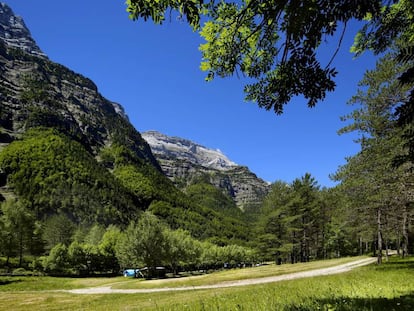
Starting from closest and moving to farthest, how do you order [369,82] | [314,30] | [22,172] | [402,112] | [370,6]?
[370,6] < [314,30] < [402,112] < [369,82] < [22,172]

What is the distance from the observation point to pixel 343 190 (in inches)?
773

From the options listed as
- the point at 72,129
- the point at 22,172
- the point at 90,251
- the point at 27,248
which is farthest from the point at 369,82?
the point at 72,129

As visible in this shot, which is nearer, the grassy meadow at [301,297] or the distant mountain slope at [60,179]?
the grassy meadow at [301,297]

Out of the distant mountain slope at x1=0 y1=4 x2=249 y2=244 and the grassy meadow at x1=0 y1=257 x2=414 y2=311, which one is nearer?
the grassy meadow at x1=0 y1=257 x2=414 y2=311

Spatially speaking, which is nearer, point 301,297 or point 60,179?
point 301,297

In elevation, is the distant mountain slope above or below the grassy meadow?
above

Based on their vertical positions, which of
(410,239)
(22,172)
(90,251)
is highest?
(22,172)

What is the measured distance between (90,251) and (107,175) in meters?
114

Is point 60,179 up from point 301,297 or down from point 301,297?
up

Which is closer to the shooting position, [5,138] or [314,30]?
[314,30]

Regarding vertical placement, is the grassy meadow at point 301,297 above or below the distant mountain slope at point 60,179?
below

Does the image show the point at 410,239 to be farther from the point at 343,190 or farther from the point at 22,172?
the point at 22,172

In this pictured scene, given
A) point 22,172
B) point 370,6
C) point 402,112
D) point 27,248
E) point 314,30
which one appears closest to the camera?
point 370,6

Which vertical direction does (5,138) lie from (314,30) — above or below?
above
